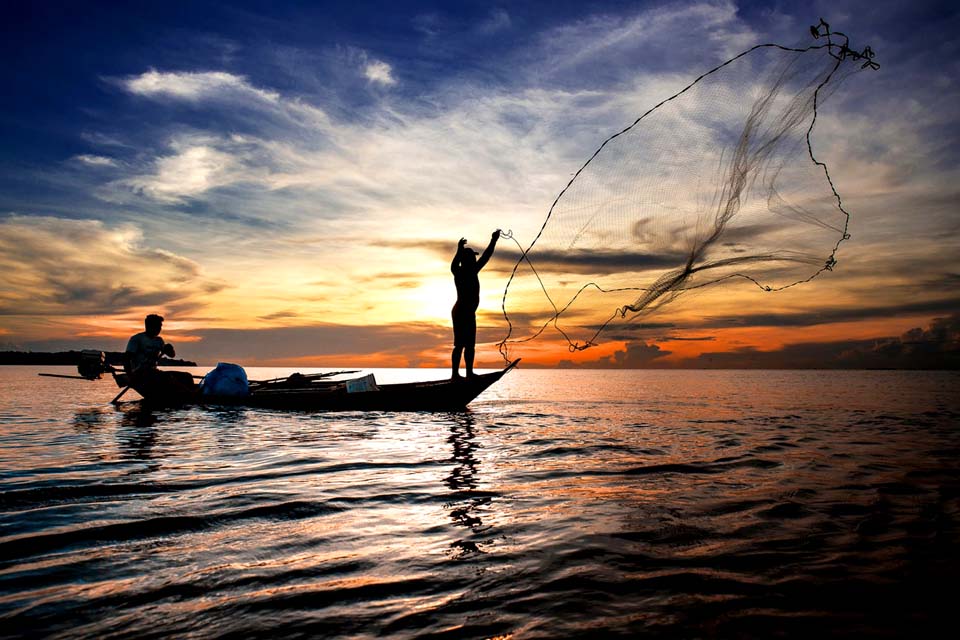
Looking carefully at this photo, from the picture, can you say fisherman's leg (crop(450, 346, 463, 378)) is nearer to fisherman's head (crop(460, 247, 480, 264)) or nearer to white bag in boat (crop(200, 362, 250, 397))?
fisherman's head (crop(460, 247, 480, 264))

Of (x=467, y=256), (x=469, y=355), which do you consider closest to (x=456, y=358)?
(x=469, y=355)

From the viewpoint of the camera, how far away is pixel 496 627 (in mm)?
3287

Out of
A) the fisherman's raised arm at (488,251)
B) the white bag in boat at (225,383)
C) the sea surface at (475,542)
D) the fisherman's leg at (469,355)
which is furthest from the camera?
the white bag in boat at (225,383)

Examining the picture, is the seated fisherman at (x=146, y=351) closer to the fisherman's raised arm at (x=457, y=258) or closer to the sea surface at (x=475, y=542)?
the sea surface at (x=475, y=542)

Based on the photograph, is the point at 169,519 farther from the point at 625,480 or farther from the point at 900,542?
the point at 900,542

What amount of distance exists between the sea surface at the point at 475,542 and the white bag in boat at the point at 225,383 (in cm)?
776

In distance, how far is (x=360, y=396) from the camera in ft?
57.2

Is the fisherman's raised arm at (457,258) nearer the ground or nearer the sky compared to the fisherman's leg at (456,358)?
nearer the sky

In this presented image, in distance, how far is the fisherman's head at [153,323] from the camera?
A: 17.3 m

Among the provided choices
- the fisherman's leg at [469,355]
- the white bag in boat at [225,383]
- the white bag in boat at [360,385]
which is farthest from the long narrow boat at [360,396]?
the fisherman's leg at [469,355]

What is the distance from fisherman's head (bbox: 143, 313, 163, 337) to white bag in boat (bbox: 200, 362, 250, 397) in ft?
7.44

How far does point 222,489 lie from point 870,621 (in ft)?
22.8

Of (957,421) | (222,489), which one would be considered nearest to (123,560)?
(222,489)

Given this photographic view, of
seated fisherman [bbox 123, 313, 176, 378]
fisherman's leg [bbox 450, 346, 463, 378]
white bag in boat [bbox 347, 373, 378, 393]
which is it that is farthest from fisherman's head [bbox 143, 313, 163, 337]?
fisherman's leg [bbox 450, 346, 463, 378]
